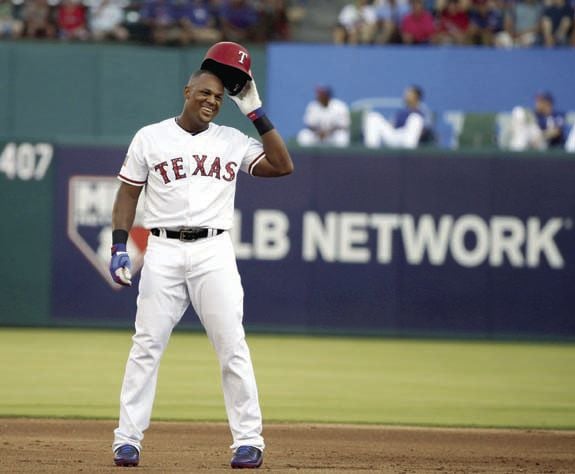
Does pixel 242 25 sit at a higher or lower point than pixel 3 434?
higher

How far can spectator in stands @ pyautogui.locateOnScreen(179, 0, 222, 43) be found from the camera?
19547 millimetres

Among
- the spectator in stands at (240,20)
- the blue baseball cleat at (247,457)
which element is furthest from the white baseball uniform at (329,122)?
the blue baseball cleat at (247,457)

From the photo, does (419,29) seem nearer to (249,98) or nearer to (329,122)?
(329,122)

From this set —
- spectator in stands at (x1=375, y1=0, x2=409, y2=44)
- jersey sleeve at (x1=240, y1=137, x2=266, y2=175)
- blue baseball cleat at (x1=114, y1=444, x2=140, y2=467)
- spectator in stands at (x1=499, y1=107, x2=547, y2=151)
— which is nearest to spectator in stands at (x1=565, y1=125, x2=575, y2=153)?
spectator in stands at (x1=499, y1=107, x2=547, y2=151)

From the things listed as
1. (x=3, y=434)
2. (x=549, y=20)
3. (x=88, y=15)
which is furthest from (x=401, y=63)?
(x=3, y=434)

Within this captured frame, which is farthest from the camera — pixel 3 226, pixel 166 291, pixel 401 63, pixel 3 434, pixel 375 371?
pixel 401 63

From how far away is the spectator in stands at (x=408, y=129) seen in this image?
55.1 feet

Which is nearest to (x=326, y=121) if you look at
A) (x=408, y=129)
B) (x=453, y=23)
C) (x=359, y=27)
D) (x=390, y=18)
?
(x=408, y=129)

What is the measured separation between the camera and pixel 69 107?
19891mm

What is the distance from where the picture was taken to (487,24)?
19.6m

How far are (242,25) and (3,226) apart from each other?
20.6ft

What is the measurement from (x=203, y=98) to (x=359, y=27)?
13308 mm

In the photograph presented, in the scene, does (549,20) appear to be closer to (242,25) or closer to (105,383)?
(242,25)

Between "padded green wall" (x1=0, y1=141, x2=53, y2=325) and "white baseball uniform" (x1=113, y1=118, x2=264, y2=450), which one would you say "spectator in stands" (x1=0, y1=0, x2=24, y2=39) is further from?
"white baseball uniform" (x1=113, y1=118, x2=264, y2=450)
